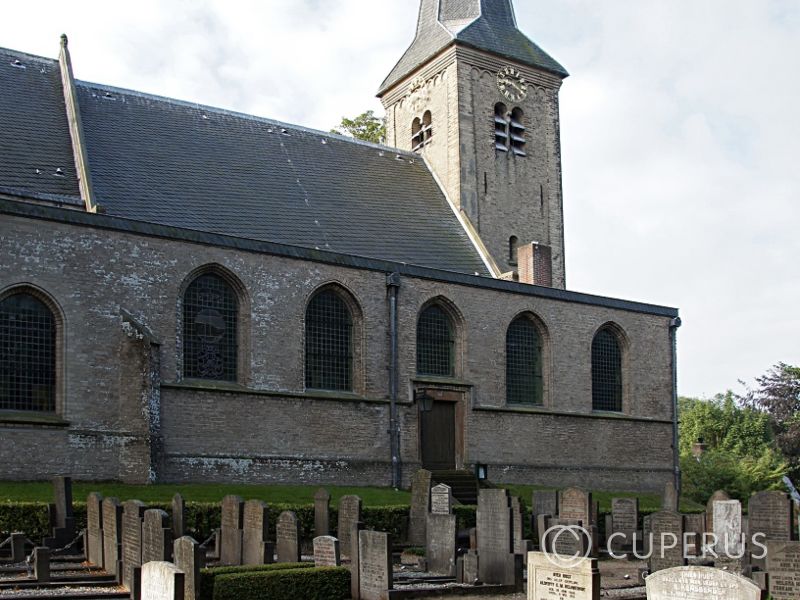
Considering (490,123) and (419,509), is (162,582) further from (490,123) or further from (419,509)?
(490,123)

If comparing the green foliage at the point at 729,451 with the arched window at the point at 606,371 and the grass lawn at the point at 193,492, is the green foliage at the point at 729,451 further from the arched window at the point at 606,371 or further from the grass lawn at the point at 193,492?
the grass lawn at the point at 193,492

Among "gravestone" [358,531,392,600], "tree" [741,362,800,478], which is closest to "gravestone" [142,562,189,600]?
"gravestone" [358,531,392,600]

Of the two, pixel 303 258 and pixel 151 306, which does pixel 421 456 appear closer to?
pixel 303 258

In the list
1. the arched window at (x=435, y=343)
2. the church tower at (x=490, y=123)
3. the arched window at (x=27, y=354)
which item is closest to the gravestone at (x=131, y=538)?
the arched window at (x=27, y=354)

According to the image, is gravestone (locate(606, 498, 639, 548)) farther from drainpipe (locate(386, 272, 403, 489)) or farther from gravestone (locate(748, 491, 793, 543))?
drainpipe (locate(386, 272, 403, 489))

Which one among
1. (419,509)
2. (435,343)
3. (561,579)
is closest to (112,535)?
(561,579)

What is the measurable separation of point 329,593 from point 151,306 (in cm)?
1036

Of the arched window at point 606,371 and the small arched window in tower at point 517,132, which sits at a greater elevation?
the small arched window in tower at point 517,132

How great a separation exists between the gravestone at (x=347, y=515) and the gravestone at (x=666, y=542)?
439 centimetres

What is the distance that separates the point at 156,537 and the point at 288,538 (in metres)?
2.55

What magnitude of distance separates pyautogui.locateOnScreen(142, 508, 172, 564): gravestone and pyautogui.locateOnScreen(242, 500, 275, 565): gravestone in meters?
1.94

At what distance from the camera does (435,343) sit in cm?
2661

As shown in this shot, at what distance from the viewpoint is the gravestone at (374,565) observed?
43.3 ft

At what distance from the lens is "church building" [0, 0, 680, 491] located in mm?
20938
